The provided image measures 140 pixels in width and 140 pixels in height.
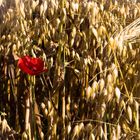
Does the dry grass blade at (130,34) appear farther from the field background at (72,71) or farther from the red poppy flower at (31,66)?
the red poppy flower at (31,66)

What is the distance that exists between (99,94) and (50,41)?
1.12 ft

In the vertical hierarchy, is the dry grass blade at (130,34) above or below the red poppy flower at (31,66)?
above

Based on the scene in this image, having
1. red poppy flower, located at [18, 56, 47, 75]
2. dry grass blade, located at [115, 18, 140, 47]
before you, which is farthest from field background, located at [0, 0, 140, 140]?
red poppy flower, located at [18, 56, 47, 75]

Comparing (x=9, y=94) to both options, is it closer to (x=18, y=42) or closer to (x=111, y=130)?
(x=18, y=42)

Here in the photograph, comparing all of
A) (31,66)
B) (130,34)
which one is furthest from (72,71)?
(130,34)

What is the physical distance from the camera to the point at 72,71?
158cm

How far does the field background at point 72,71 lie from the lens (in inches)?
54.2

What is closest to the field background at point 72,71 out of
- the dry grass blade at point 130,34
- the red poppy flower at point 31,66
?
the dry grass blade at point 130,34

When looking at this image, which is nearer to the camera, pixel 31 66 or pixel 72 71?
pixel 31 66

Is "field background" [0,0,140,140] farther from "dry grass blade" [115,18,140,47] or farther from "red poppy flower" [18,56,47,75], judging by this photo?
"red poppy flower" [18,56,47,75]

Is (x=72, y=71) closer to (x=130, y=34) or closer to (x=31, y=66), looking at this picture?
(x=31, y=66)

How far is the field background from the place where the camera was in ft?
4.52

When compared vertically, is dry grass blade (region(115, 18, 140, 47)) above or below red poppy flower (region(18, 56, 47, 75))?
above

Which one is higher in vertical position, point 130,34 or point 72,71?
point 130,34
